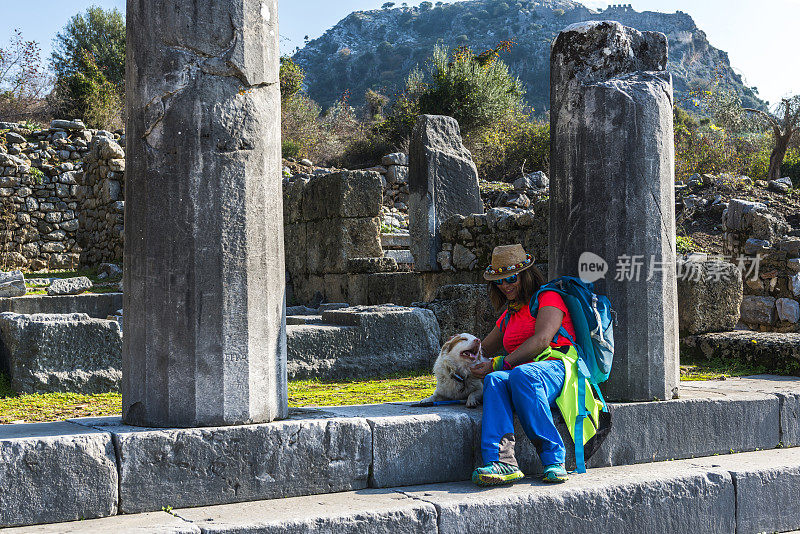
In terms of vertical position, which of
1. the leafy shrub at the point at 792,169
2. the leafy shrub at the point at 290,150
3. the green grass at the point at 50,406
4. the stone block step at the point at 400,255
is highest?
the leafy shrub at the point at 290,150

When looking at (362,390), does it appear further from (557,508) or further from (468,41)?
(468,41)

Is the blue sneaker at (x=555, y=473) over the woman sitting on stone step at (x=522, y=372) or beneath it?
beneath

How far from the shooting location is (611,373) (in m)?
4.74

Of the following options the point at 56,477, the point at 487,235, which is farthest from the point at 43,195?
the point at 56,477

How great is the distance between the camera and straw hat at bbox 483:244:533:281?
179 inches

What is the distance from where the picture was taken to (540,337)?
4.23 metres

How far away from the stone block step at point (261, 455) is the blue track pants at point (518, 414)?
0.65ft

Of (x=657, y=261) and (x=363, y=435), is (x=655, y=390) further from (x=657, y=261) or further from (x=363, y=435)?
(x=363, y=435)

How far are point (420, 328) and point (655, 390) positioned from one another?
270 cm

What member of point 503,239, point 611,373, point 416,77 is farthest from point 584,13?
point 611,373

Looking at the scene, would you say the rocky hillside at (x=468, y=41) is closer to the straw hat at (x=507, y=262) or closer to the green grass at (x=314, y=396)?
the green grass at (x=314, y=396)

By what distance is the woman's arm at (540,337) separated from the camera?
13.9 ft

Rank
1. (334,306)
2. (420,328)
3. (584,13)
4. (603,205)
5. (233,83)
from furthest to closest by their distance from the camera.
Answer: (584,13)
(334,306)
(420,328)
(603,205)
(233,83)

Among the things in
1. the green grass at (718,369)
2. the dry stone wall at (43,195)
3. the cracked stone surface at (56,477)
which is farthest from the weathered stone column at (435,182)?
the cracked stone surface at (56,477)
